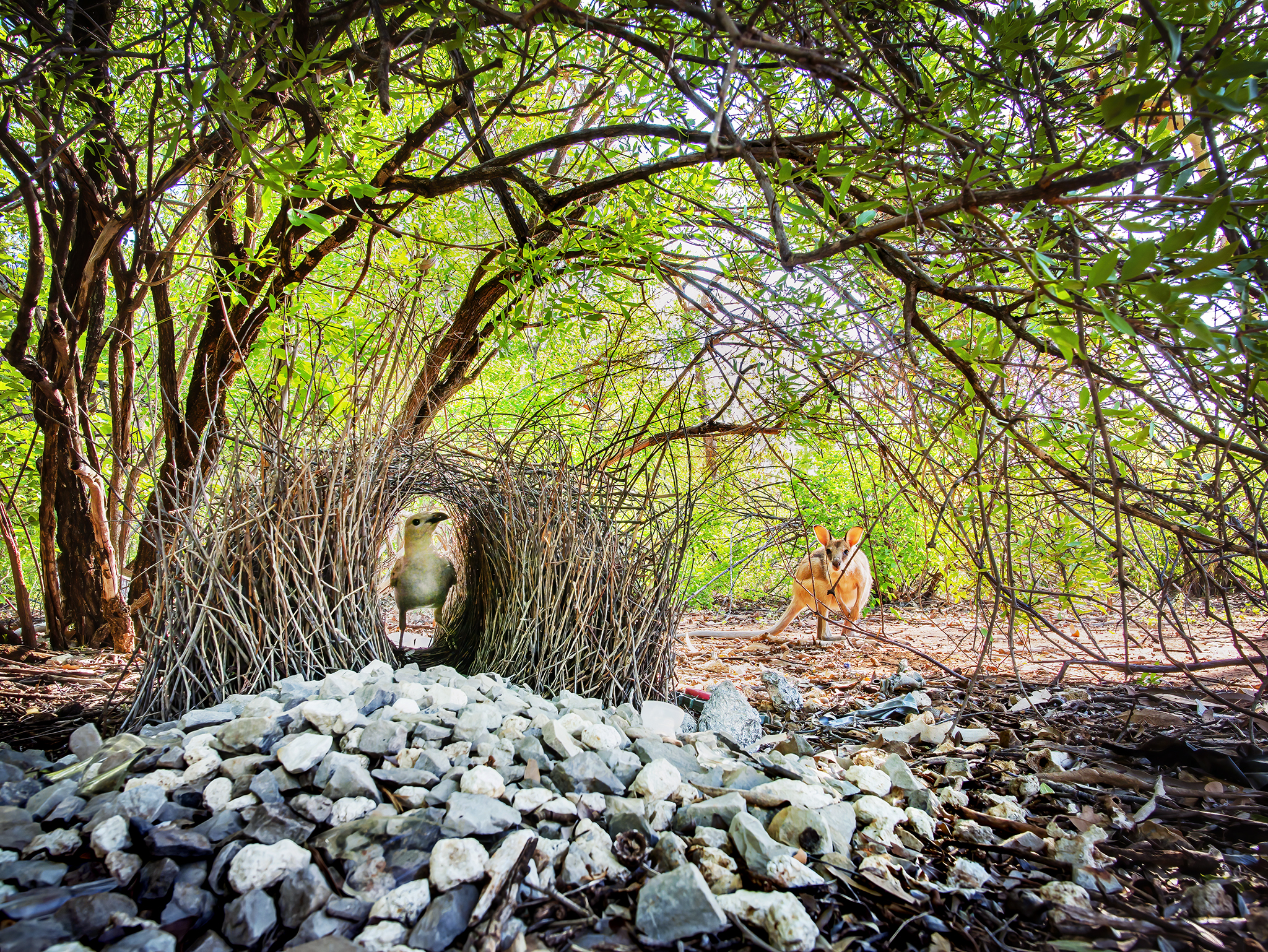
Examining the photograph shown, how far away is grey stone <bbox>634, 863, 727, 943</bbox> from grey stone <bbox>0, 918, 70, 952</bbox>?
912 mm

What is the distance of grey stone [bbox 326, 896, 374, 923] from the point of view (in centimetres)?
120

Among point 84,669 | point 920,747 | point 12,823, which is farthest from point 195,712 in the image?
point 920,747

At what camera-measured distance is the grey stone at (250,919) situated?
1.16 m

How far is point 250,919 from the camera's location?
3.85 ft

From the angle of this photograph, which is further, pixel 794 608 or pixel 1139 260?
pixel 794 608

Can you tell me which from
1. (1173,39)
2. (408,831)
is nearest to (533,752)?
(408,831)

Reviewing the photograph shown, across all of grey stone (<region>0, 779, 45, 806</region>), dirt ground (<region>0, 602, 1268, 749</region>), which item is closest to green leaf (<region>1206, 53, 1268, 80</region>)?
dirt ground (<region>0, 602, 1268, 749</region>)

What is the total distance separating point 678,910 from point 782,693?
1773 millimetres

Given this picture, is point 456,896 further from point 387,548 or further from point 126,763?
point 387,548

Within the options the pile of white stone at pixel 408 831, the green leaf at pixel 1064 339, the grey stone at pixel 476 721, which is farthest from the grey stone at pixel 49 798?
the green leaf at pixel 1064 339

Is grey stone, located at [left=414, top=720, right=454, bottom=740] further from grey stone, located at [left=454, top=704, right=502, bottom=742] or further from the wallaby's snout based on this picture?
the wallaby's snout

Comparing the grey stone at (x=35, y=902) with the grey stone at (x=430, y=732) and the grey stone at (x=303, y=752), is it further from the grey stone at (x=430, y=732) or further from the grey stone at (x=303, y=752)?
the grey stone at (x=430, y=732)

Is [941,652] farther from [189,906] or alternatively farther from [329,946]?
[189,906]

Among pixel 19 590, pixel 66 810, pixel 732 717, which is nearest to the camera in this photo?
pixel 66 810
